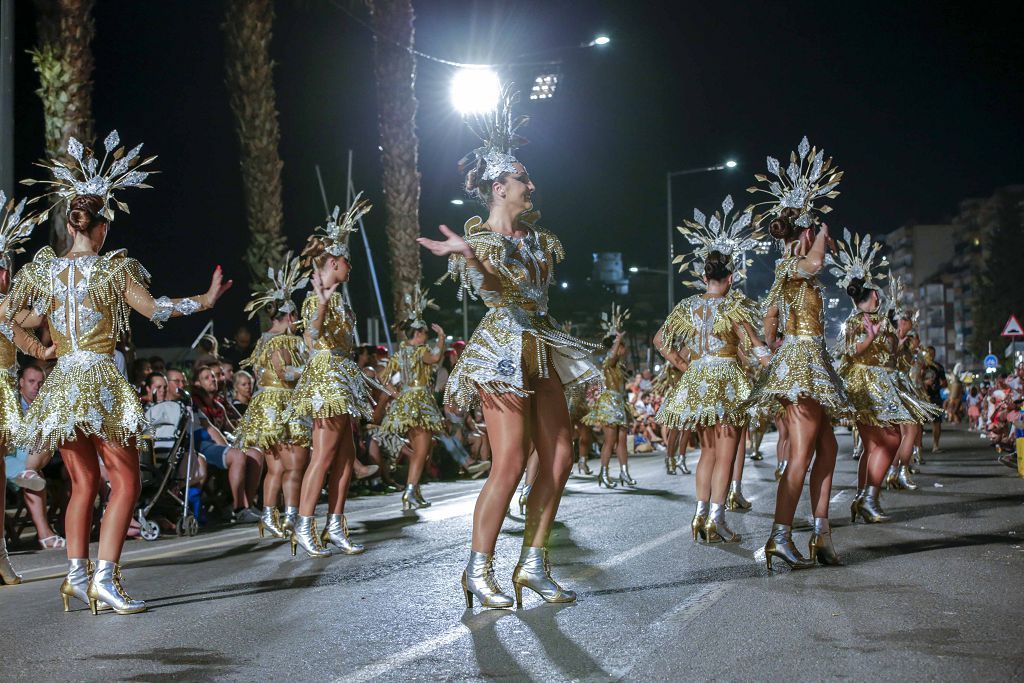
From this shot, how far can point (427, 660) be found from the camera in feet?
15.8

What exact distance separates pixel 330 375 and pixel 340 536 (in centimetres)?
130

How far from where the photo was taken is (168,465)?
11.0m

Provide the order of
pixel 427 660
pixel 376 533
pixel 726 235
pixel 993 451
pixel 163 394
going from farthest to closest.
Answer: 1. pixel 993 451
2. pixel 163 394
3. pixel 376 533
4. pixel 726 235
5. pixel 427 660

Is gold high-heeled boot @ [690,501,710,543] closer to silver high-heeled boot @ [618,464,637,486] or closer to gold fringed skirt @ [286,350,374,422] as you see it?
gold fringed skirt @ [286,350,374,422]

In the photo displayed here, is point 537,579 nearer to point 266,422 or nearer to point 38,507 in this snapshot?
point 266,422

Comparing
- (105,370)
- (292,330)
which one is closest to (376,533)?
(292,330)

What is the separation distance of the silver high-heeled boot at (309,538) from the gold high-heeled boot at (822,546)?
12.1 ft

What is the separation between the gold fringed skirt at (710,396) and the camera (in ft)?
29.3

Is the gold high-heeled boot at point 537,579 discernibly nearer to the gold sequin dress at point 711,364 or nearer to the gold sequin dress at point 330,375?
the gold sequin dress at point 330,375

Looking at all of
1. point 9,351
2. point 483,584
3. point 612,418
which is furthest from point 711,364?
point 612,418

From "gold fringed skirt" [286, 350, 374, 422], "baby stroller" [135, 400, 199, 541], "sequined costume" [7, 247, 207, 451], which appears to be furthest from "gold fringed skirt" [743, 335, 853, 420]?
"baby stroller" [135, 400, 199, 541]

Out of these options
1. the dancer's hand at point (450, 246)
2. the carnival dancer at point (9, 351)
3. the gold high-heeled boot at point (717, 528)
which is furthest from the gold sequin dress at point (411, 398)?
the dancer's hand at point (450, 246)

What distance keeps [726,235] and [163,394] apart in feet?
23.0

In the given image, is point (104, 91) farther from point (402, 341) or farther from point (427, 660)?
point (427, 660)
